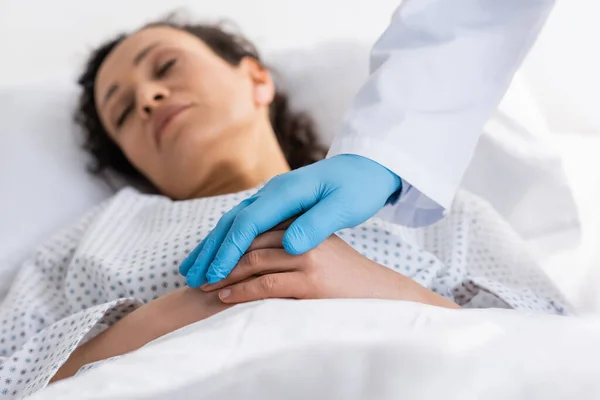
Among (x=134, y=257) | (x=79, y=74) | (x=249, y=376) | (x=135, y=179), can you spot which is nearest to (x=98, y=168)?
(x=135, y=179)

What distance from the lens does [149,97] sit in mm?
1099

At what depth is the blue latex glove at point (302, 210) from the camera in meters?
0.70

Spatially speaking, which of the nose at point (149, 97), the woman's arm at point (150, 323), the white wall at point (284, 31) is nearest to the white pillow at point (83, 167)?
the white wall at point (284, 31)

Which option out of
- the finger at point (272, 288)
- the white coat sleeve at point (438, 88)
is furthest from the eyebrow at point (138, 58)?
the finger at point (272, 288)

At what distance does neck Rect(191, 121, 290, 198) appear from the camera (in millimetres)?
1109

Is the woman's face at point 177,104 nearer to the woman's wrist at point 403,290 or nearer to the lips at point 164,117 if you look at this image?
the lips at point 164,117

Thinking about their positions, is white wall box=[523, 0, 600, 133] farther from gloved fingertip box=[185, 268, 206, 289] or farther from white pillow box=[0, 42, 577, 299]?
gloved fingertip box=[185, 268, 206, 289]

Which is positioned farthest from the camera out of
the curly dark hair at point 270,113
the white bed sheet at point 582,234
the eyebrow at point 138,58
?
the curly dark hair at point 270,113

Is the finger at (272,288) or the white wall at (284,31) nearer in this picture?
the finger at (272,288)

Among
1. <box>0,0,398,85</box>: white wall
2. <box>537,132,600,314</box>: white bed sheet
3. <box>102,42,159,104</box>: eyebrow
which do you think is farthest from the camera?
<box>0,0,398,85</box>: white wall

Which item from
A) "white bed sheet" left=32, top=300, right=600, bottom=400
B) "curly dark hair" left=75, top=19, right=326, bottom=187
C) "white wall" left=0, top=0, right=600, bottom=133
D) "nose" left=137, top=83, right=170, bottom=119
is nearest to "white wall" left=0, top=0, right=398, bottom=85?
"white wall" left=0, top=0, right=600, bottom=133

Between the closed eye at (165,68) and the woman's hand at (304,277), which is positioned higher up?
the closed eye at (165,68)

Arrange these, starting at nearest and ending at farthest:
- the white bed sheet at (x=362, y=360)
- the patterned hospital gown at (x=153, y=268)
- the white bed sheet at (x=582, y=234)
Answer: the white bed sheet at (x=362, y=360), the patterned hospital gown at (x=153, y=268), the white bed sheet at (x=582, y=234)

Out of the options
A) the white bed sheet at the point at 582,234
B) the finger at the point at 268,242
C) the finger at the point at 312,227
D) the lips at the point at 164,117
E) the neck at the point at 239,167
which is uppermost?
the lips at the point at 164,117
